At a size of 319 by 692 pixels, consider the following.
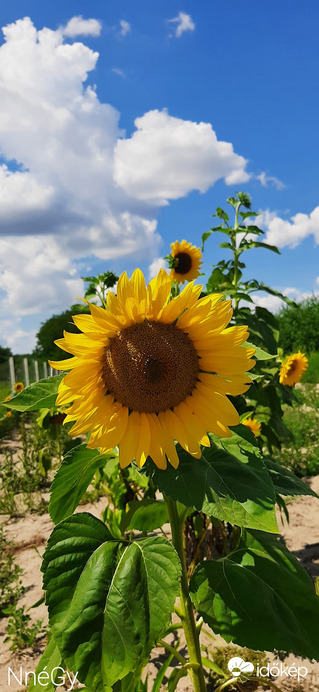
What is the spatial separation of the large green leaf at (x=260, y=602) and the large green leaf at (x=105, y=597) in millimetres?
165

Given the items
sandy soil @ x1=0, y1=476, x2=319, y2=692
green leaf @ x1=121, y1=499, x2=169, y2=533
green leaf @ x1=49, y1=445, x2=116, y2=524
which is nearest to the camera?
green leaf @ x1=49, y1=445, x2=116, y2=524

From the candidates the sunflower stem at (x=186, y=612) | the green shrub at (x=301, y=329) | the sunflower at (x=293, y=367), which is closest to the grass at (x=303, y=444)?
the sunflower at (x=293, y=367)

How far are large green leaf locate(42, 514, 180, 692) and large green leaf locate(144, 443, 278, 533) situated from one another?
0.58 feet

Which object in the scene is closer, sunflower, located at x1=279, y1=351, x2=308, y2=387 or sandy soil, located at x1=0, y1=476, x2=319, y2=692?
sandy soil, located at x1=0, y1=476, x2=319, y2=692

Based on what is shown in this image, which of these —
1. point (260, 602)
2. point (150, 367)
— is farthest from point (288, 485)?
point (150, 367)

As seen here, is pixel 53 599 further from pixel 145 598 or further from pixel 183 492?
pixel 183 492

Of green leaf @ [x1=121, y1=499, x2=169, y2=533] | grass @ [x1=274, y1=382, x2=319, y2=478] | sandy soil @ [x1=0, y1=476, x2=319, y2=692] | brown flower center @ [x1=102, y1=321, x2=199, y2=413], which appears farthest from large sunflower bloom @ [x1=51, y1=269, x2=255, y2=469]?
grass @ [x1=274, y1=382, x2=319, y2=478]

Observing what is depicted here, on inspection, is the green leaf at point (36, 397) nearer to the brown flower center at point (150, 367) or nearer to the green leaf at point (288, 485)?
the brown flower center at point (150, 367)

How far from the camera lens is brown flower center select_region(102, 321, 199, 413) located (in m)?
1.20

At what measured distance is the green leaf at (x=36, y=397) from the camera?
1267mm

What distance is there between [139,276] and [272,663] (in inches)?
78.1

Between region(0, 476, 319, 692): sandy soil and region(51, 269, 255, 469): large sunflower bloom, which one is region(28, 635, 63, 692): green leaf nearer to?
region(0, 476, 319, 692): sandy soil

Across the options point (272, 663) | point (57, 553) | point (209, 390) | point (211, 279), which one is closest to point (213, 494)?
point (209, 390)

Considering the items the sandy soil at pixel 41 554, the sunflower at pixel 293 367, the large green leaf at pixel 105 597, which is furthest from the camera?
the sunflower at pixel 293 367
